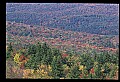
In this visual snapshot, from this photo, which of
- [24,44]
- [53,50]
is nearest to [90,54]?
[53,50]

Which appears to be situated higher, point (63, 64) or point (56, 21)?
point (56, 21)

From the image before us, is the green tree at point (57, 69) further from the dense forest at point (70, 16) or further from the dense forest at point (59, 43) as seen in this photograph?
the dense forest at point (70, 16)

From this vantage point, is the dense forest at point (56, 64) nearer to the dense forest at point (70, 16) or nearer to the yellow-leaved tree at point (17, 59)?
the yellow-leaved tree at point (17, 59)

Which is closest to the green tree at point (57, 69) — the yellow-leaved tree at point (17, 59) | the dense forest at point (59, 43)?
the dense forest at point (59, 43)

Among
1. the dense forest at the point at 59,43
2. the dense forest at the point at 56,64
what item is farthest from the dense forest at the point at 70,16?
the dense forest at the point at 56,64

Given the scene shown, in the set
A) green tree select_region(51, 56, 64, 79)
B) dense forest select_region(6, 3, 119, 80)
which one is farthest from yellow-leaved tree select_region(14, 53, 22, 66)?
green tree select_region(51, 56, 64, 79)

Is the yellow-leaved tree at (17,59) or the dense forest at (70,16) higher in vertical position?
the dense forest at (70,16)

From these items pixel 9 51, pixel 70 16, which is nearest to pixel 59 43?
pixel 70 16

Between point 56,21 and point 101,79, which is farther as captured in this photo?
point 56,21

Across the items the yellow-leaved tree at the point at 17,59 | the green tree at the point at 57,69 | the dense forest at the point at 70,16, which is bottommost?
the green tree at the point at 57,69

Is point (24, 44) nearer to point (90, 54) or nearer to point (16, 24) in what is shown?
point (16, 24)

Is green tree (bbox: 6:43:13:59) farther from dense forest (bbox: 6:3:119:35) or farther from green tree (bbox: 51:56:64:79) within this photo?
green tree (bbox: 51:56:64:79)
